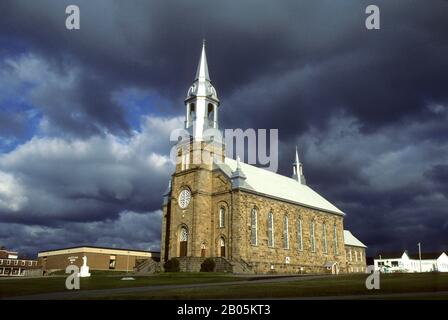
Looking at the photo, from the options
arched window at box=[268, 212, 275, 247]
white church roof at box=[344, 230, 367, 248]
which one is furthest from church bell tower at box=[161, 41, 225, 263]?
white church roof at box=[344, 230, 367, 248]

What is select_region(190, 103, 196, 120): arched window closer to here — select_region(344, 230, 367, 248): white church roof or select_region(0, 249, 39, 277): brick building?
select_region(344, 230, 367, 248): white church roof

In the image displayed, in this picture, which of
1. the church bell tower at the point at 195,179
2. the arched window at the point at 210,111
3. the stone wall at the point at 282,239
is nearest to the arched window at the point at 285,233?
A: the stone wall at the point at 282,239

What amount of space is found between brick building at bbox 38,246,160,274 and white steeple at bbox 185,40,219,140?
111 ft

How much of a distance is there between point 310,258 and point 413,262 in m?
66.2

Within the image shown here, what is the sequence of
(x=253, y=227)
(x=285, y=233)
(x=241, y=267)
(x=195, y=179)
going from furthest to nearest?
(x=285, y=233), (x=195, y=179), (x=253, y=227), (x=241, y=267)

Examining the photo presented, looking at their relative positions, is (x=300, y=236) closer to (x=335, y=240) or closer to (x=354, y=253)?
(x=335, y=240)

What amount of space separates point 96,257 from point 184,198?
1419 inches

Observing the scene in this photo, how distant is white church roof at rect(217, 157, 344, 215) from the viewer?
55.4 metres

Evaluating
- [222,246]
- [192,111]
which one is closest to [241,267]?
[222,246]

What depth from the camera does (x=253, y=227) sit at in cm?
5206
